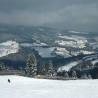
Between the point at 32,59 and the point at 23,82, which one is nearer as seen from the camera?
the point at 23,82

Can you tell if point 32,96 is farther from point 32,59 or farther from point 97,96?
point 32,59

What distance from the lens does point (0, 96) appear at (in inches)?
1533

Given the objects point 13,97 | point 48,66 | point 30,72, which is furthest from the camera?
point 48,66

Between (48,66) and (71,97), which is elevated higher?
(48,66)

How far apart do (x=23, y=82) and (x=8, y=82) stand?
10.8 ft

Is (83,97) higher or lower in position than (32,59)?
lower

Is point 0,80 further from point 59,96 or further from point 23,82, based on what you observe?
point 59,96

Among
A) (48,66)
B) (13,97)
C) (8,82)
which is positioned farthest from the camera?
(48,66)

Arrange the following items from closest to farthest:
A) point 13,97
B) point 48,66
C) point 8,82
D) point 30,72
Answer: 1. point 13,97
2. point 8,82
3. point 30,72
4. point 48,66

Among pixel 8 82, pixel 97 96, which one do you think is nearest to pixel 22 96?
pixel 97 96

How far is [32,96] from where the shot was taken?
132 ft

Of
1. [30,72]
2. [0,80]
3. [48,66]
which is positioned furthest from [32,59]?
[0,80]

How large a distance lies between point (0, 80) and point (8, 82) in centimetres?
305

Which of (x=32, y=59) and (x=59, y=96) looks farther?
(x=32, y=59)
